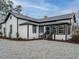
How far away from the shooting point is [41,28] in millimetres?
22688

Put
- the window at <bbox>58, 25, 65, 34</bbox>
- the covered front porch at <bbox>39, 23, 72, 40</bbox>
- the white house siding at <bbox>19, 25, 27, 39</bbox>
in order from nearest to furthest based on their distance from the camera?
the covered front porch at <bbox>39, 23, 72, 40</bbox>
the window at <bbox>58, 25, 65, 34</bbox>
the white house siding at <bbox>19, 25, 27, 39</bbox>

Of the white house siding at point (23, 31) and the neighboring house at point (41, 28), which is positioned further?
the white house siding at point (23, 31)

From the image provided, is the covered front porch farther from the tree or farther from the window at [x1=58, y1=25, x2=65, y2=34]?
the tree

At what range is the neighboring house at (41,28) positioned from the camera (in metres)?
19.0

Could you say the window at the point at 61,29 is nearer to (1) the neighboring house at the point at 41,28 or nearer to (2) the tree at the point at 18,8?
(1) the neighboring house at the point at 41,28

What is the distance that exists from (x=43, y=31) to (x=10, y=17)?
7.73 metres

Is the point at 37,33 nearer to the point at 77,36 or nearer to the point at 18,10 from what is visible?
the point at 77,36

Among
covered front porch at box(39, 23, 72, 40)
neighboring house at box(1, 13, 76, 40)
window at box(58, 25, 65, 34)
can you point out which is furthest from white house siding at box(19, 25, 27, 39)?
window at box(58, 25, 65, 34)

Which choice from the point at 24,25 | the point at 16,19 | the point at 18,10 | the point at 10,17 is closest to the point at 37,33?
the point at 24,25

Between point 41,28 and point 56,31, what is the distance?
3919mm

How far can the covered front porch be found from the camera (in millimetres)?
18547

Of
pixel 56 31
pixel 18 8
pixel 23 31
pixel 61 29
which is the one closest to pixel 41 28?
pixel 56 31

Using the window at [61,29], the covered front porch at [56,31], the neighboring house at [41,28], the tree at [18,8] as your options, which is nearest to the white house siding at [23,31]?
the neighboring house at [41,28]

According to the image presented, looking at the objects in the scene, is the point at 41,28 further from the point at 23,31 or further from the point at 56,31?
the point at 23,31
